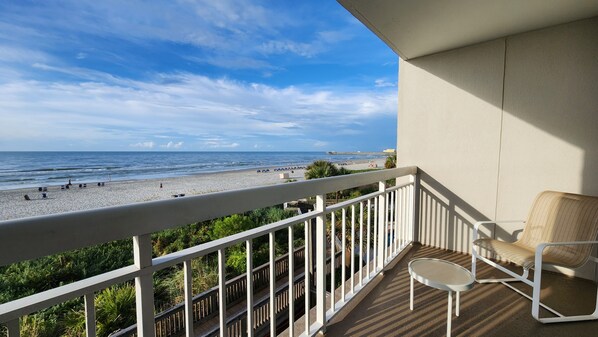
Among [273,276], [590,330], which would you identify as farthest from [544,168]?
[273,276]

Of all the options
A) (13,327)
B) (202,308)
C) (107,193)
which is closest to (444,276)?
(13,327)

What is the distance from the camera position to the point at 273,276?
60.4 inches

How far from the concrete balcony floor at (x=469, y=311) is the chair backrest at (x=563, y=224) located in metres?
0.43

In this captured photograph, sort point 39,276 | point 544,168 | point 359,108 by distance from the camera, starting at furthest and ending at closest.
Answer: point 359,108, point 39,276, point 544,168

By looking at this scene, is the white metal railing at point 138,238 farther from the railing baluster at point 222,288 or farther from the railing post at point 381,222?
A: the railing post at point 381,222

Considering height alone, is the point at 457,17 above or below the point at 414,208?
above

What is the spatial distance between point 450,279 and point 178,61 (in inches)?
1418

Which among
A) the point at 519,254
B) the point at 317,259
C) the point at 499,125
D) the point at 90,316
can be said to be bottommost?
the point at 519,254

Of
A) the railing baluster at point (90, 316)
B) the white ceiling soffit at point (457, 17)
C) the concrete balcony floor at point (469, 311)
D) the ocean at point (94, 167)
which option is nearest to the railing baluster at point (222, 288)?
the railing baluster at point (90, 316)

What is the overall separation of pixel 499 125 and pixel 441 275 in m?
2.19

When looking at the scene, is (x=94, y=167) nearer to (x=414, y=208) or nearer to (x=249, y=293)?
(x=414, y=208)

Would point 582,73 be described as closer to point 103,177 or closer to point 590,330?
point 590,330

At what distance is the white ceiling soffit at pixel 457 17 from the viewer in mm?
2303

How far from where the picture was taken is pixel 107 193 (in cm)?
2200
